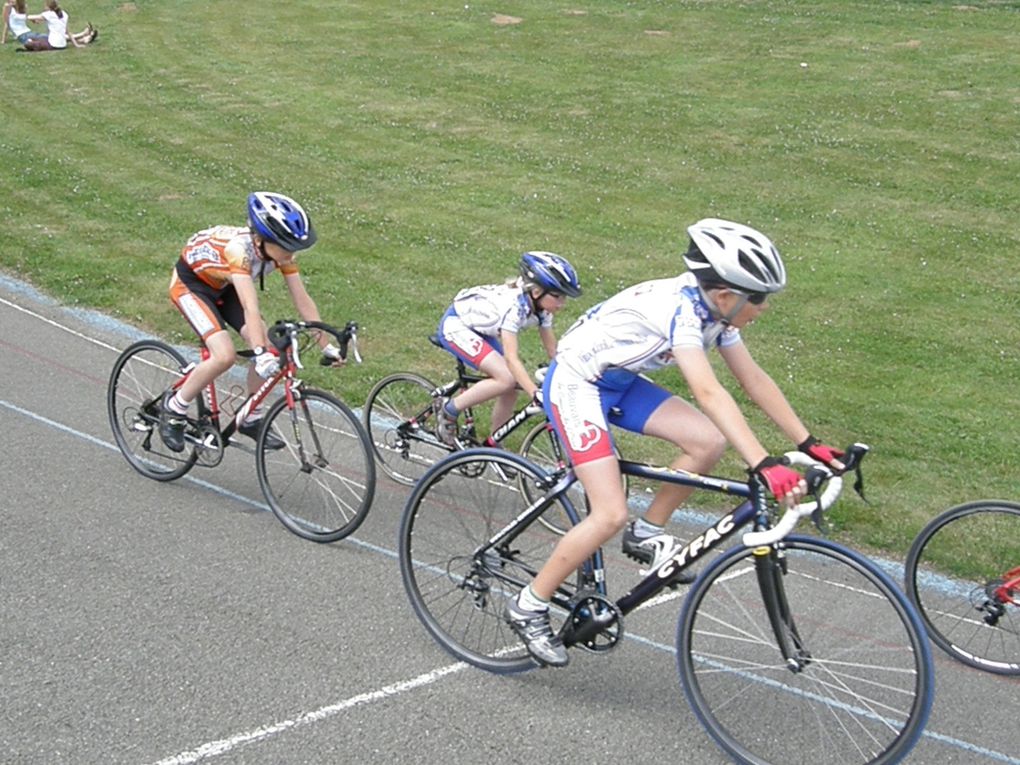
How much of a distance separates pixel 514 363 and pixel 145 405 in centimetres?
266

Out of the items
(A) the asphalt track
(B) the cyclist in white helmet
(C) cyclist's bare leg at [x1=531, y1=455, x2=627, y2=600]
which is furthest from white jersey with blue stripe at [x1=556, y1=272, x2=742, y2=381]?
(A) the asphalt track

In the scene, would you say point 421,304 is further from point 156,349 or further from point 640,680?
point 640,680

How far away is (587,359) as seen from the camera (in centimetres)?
567

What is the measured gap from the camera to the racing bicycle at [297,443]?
7441 mm

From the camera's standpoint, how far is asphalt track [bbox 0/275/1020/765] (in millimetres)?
5355

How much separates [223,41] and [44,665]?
23.1 m

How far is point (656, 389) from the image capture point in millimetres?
5879

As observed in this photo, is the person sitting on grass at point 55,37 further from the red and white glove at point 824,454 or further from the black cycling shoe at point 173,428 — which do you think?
the red and white glove at point 824,454

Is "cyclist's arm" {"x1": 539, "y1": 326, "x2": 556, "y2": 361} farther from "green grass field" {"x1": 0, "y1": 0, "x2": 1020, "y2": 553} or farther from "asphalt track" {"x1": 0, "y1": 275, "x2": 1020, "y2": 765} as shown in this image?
"green grass field" {"x1": 0, "y1": 0, "x2": 1020, "y2": 553}

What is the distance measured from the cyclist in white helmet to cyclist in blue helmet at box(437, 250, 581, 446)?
181cm

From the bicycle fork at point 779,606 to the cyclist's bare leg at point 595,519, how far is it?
0.66m

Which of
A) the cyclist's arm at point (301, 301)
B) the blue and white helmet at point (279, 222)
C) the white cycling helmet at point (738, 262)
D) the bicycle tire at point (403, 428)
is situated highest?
the white cycling helmet at point (738, 262)

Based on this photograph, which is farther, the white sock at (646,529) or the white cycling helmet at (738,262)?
the white sock at (646,529)

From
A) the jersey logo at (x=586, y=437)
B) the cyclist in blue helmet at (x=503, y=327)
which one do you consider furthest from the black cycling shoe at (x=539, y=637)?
the cyclist in blue helmet at (x=503, y=327)
